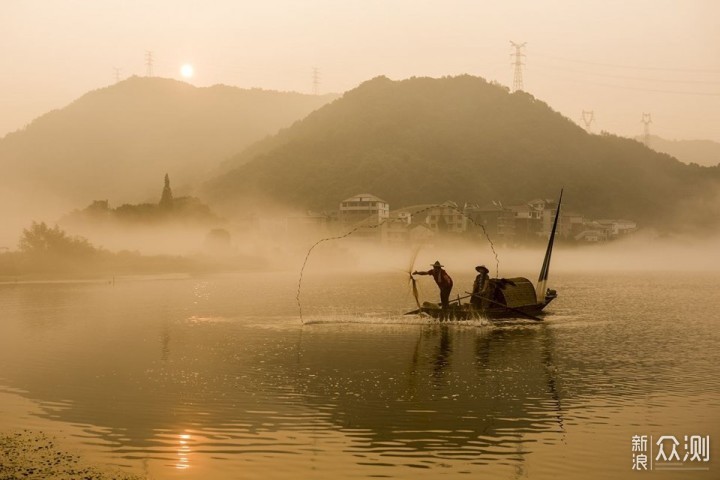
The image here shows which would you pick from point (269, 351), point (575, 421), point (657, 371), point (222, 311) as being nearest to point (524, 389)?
point (575, 421)

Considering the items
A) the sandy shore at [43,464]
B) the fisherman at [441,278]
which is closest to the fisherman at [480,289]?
the fisherman at [441,278]

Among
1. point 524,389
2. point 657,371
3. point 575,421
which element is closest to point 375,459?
point 575,421

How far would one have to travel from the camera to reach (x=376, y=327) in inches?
2271

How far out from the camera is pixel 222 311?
238ft

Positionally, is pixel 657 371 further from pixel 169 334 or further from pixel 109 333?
pixel 109 333

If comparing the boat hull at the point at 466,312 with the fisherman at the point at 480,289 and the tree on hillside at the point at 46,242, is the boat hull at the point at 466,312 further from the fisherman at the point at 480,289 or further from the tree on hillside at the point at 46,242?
the tree on hillside at the point at 46,242

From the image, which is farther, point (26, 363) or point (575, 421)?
point (26, 363)

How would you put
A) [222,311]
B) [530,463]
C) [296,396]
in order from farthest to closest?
[222,311]
[296,396]
[530,463]

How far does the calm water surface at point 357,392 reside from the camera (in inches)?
908

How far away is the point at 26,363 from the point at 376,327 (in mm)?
25213

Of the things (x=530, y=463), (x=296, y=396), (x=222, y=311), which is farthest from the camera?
(x=222, y=311)

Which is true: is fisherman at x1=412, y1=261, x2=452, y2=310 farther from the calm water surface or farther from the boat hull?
the calm water surface

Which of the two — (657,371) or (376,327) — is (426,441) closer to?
(657,371)

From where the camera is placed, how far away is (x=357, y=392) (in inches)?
1293
